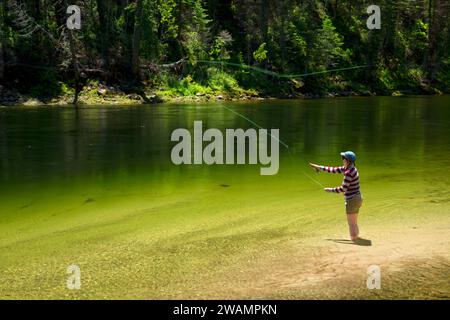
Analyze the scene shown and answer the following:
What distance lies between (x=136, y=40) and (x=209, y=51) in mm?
9204

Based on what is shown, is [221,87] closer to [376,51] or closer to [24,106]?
[24,106]

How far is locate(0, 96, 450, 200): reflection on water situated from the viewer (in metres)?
13.7

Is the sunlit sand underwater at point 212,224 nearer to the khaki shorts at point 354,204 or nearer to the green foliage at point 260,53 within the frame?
the khaki shorts at point 354,204

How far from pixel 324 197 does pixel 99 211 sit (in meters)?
4.64

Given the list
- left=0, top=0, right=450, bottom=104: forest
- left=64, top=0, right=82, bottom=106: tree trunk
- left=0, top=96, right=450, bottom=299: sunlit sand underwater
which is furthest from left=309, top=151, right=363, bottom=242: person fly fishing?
left=64, top=0, right=82, bottom=106: tree trunk

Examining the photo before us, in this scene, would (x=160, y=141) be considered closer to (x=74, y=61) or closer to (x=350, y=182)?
(x=350, y=182)

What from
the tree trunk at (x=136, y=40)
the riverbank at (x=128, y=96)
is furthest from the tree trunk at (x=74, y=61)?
the tree trunk at (x=136, y=40)

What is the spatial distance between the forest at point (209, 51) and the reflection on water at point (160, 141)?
26.8 ft

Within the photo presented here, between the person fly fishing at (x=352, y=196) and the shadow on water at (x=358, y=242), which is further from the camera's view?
the person fly fishing at (x=352, y=196)

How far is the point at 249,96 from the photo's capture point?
47.9 metres

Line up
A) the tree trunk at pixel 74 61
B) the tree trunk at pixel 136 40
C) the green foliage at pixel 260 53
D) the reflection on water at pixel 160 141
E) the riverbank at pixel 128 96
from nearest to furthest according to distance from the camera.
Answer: the reflection on water at pixel 160 141 < the riverbank at pixel 128 96 < the tree trunk at pixel 74 61 < the tree trunk at pixel 136 40 < the green foliage at pixel 260 53

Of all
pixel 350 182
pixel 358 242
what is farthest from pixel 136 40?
pixel 358 242

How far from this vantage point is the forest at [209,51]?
40.4 metres

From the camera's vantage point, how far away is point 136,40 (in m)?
44.2
